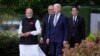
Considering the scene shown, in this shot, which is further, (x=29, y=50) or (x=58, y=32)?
(x=29, y=50)

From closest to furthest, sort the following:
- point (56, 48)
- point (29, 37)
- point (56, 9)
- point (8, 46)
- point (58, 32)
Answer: point (56, 9)
point (58, 32)
point (56, 48)
point (29, 37)
point (8, 46)

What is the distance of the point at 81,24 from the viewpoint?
13.9 m

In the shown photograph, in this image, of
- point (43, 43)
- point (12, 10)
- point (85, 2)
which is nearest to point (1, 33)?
point (12, 10)

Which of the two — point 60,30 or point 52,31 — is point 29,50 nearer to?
point 52,31

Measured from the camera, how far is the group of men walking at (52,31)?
13359 millimetres

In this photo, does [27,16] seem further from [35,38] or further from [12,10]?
[12,10]

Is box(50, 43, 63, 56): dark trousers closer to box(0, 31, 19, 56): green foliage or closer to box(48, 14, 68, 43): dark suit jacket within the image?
box(48, 14, 68, 43): dark suit jacket

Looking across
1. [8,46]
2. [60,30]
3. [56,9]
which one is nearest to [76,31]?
[60,30]

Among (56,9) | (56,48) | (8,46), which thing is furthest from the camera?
(8,46)

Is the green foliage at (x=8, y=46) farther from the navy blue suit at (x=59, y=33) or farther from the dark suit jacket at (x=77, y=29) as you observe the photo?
A: the navy blue suit at (x=59, y=33)

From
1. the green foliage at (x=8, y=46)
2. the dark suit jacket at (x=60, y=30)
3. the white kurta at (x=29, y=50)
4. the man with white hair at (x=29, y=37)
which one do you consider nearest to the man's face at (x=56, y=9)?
the dark suit jacket at (x=60, y=30)

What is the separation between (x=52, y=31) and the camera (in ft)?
44.2

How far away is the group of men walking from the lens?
526 inches

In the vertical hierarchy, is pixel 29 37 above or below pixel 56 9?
below
